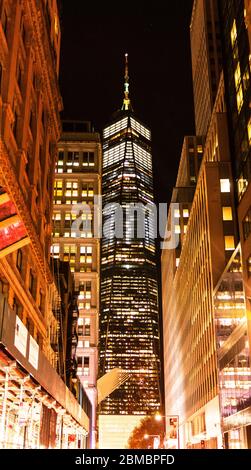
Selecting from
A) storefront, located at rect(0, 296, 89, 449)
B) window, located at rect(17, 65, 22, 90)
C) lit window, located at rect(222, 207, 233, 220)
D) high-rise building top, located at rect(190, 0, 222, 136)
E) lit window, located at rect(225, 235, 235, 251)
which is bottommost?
storefront, located at rect(0, 296, 89, 449)

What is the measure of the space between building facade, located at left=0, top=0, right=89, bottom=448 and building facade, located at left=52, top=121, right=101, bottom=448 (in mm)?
52479

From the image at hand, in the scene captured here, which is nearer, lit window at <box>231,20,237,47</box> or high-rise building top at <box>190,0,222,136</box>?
lit window at <box>231,20,237,47</box>

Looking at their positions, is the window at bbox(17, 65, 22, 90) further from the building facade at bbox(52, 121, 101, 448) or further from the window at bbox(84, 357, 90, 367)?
the window at bbox(84, 357, 90, 367)

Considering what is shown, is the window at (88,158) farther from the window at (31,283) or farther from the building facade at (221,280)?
the window at (31,283)

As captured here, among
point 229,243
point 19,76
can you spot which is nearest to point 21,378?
point 19,76

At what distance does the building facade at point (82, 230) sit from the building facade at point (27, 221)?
2066 inches

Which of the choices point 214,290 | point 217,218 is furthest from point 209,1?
point 214,290

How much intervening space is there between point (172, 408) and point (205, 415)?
6020 centimetres

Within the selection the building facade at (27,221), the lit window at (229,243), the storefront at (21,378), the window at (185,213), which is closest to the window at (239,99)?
the building facade at (27,221)

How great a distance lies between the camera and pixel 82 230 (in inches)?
4727

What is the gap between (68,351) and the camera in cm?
7175

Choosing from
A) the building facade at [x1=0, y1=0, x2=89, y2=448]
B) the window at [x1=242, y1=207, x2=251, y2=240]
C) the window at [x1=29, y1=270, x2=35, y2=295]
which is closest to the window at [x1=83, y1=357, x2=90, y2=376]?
the building facade at [x1=0, y1=0, x2=89, y2=448]

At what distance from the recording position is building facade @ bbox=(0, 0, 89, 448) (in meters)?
22.2

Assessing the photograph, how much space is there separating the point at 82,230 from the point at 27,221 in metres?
81.5
